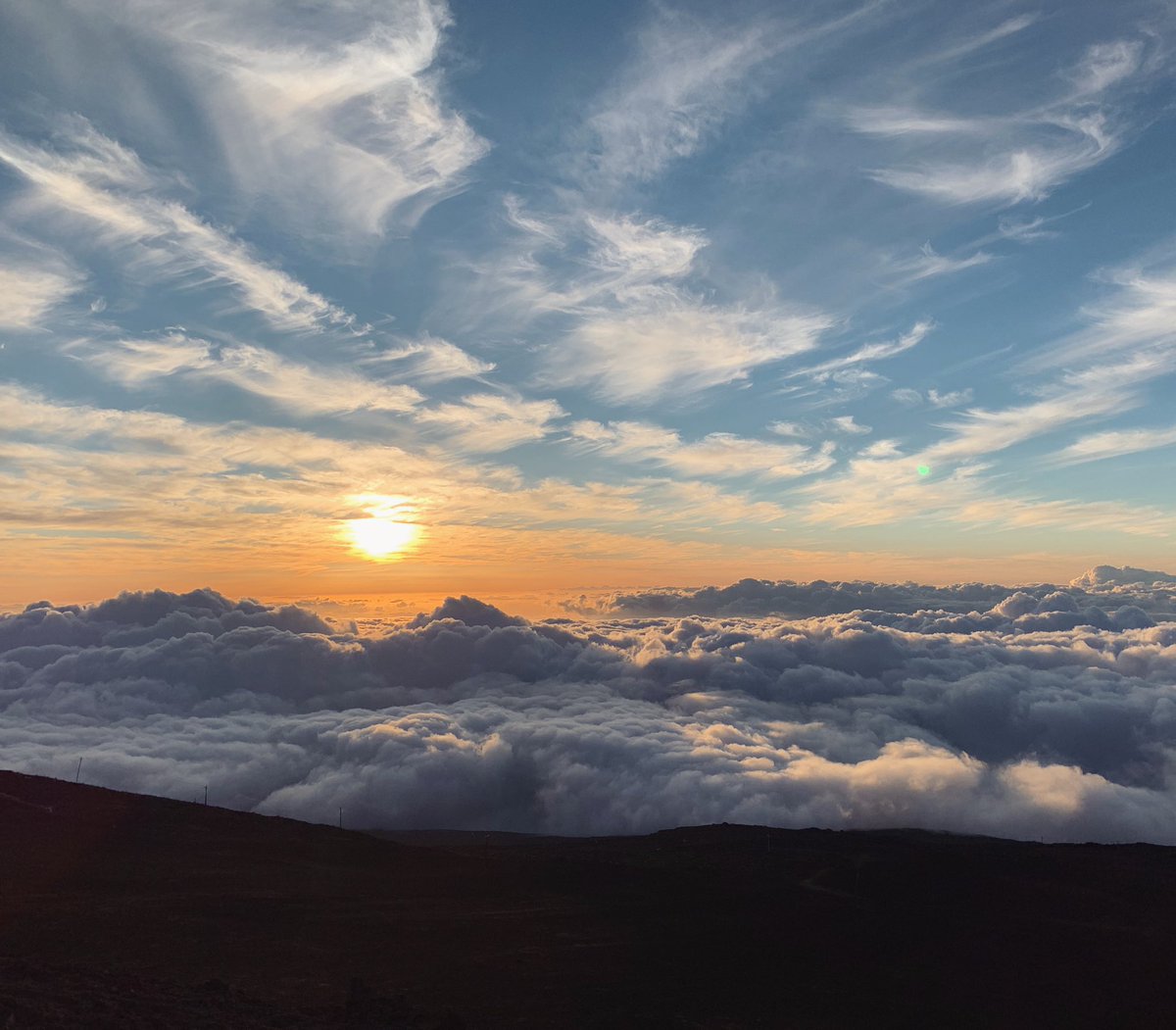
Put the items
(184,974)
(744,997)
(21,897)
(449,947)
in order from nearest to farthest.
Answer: (184,974)
(744,997)
(449,947)
(21,897)

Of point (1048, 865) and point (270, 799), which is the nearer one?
point (1048, 865)

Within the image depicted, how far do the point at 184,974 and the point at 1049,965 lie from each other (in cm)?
5773

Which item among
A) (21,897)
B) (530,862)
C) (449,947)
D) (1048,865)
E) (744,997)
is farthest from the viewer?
(1048,865)

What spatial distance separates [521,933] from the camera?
166ft

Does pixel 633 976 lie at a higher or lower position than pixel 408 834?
higher

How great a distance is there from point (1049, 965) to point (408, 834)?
163361 millimetres

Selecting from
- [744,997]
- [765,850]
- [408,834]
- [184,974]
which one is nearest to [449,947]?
[184,974]

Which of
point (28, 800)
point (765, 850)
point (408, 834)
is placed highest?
point (28, 800)

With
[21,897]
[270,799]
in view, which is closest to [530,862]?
[21,897]

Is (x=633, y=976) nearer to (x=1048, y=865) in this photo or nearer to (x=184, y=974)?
(x=184, y=974)

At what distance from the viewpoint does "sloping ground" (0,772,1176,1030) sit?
36219 mm

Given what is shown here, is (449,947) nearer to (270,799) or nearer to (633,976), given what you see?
(633,976)

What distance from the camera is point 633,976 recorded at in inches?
1700

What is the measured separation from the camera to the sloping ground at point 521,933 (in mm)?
36219
